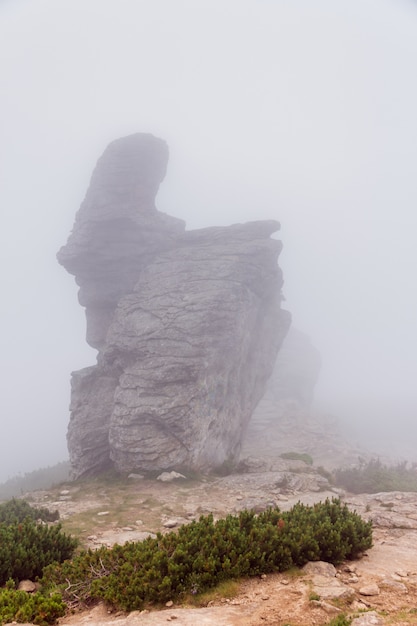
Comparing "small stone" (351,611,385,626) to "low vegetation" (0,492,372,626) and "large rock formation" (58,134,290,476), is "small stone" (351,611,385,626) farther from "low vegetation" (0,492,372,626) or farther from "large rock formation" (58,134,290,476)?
A: "large rock formation" (58,134,290,476)

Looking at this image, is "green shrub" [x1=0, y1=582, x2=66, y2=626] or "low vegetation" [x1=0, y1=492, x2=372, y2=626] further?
"low vegetation" [x1=0, y1=492, x2=372, y2=626]

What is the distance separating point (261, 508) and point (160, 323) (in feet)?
58.4

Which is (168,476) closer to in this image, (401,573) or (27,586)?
(27,586)

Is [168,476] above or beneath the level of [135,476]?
above

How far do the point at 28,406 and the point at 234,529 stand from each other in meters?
184

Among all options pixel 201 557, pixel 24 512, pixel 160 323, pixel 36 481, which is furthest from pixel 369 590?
pixel 36 481

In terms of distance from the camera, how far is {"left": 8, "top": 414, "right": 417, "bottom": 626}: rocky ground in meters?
6.48

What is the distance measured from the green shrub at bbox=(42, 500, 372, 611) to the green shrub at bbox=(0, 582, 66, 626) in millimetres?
777

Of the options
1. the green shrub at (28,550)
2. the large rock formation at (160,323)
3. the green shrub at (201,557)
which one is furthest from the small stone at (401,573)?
Answer: the large rock formation at (160,323)

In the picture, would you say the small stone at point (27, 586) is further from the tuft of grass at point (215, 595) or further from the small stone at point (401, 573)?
the small stone at point (401, 573)

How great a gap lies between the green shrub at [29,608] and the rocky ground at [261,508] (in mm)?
282

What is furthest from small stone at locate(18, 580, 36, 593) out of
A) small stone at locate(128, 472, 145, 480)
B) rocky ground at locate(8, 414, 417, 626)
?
small stone at locate(128, 472, 145, 480)

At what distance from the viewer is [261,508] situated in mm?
14922

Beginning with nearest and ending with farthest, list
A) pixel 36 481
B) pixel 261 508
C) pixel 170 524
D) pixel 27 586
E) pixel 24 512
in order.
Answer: pixel 27 586
pixel 170 524
pixel 261 508
pixel 24 512
pixel 36 481
